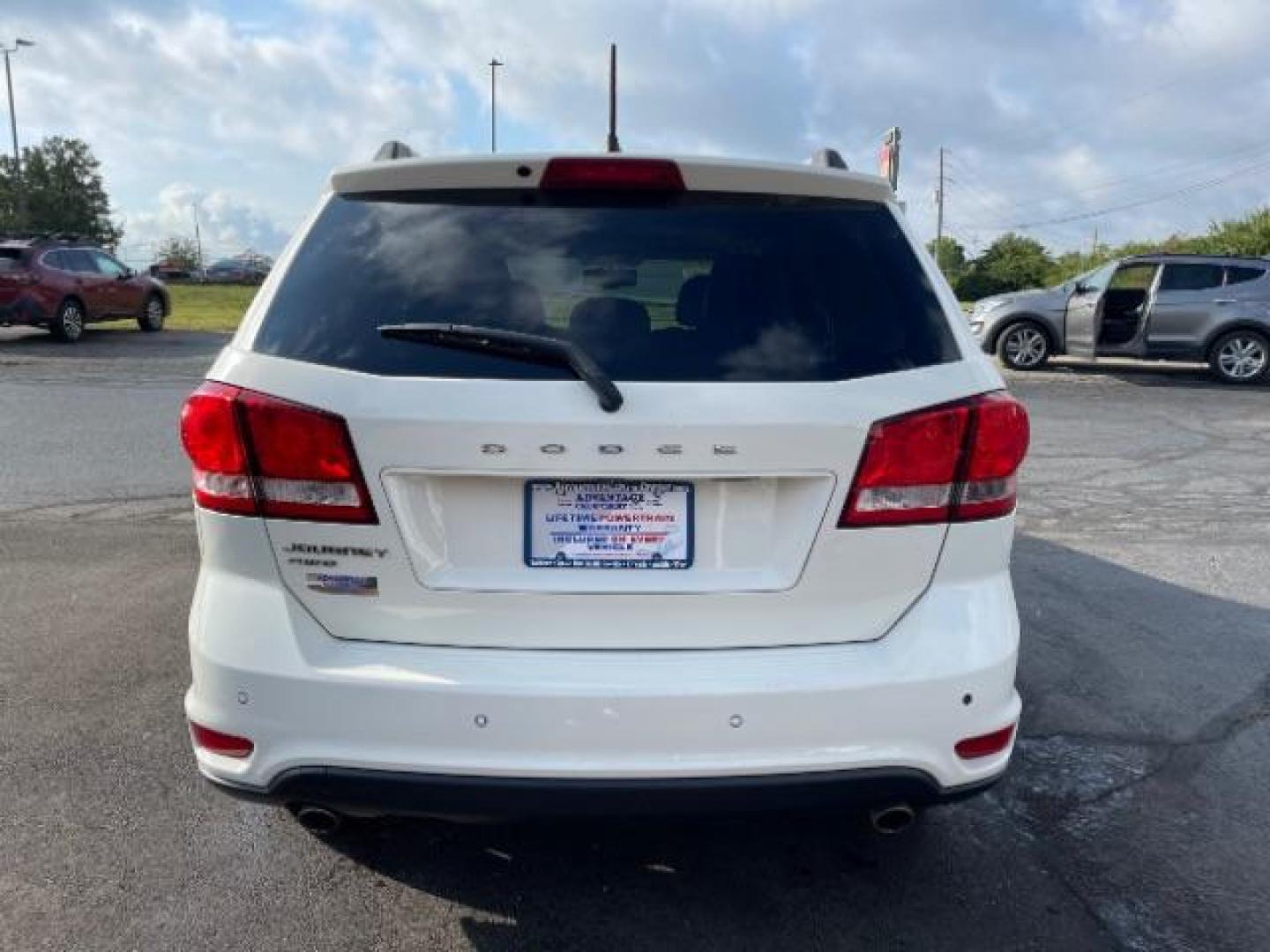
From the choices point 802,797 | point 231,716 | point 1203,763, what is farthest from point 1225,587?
point 231,716

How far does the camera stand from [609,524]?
2197 mm

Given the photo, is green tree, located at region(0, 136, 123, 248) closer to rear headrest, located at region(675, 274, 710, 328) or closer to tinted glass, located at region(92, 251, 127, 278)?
tinted glass, located at region(92, 251, 127, 278)

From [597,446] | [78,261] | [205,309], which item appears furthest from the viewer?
[205,309]

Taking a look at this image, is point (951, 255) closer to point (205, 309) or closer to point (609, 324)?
point (205, 309)

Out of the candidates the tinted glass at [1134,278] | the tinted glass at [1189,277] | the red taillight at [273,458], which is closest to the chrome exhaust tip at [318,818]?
the red taillight at [273,458]

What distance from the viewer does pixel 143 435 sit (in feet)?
30.6

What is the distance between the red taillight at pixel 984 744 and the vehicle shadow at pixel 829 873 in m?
0.34

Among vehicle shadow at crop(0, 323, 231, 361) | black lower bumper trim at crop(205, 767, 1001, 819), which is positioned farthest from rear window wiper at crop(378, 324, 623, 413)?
vehicle shadow at crop(0, 323, 231, 361)

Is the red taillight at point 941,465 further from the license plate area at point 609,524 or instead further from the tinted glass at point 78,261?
the tinted glass at point 78,261

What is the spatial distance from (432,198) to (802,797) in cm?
162

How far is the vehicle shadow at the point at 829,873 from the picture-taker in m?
2.58

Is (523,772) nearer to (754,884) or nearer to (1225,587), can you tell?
(754,884)

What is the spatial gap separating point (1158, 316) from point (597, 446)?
15219 mm

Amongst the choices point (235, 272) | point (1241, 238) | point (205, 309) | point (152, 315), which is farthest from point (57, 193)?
point (1241, 238)
